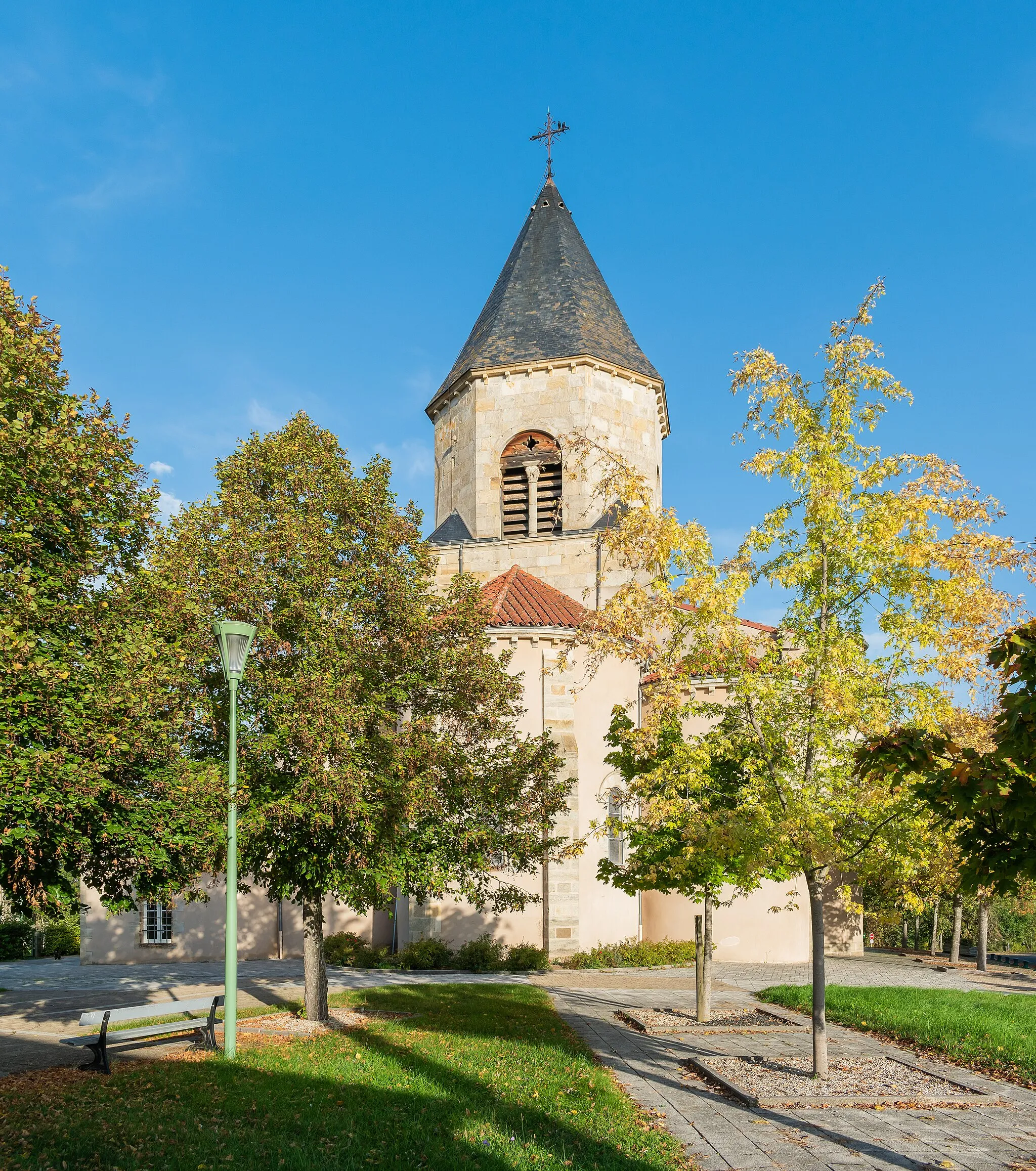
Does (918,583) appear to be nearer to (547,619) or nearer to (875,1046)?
(875,1046)

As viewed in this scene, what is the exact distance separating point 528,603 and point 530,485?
5.06 metres

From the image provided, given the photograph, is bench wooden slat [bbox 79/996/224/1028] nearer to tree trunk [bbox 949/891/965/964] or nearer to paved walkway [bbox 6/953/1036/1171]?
paved walkway [bbox 6/953/1036/1171]

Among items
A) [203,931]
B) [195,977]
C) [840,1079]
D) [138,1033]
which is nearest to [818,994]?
[840,1079]

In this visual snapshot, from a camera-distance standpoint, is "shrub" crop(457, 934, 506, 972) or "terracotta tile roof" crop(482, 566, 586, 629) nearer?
"shrub" crop(457, 934, 506, 972)

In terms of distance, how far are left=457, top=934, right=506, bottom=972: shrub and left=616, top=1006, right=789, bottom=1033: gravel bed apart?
5924 millimetres

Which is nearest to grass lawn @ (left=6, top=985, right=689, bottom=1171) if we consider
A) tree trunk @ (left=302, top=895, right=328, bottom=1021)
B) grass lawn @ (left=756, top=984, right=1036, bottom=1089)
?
tree trunk @ (left=302, top=895, right=328, bottom=1021)

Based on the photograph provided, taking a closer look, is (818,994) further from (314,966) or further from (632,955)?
(632,955)

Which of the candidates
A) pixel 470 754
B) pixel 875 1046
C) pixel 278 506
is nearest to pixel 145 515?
pixel 278 506

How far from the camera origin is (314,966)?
45.4 ft

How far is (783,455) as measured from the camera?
11.6 metres

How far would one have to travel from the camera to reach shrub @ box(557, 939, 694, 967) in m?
22.3

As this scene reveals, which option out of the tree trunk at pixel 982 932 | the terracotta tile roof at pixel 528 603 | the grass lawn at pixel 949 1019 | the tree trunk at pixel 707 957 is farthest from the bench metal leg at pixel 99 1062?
the tree trunk at pixel 982 932

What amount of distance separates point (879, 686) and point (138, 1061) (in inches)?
367

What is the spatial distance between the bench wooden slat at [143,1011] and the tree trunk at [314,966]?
1801mm
